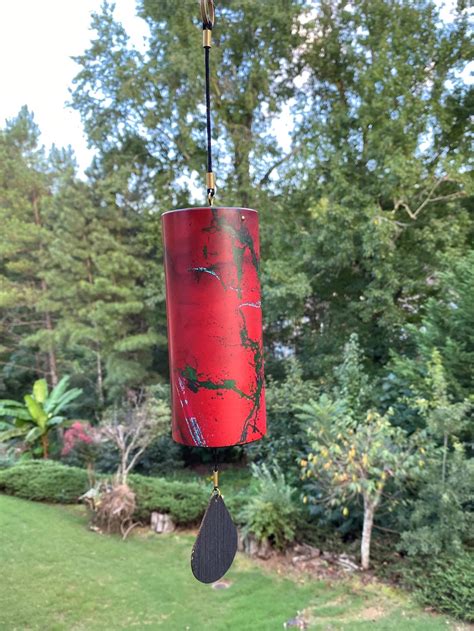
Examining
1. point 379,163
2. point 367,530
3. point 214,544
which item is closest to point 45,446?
point 367,530

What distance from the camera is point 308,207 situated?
24.9 ft

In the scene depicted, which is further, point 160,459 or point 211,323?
point 160,459

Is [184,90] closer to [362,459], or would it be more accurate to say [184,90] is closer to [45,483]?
[45,483]

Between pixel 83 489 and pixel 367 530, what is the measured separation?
13.5 ft

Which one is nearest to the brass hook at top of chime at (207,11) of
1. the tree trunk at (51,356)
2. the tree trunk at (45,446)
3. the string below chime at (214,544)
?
the string below chime at (214,544)

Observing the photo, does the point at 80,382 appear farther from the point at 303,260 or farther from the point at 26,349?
the point at 303,260

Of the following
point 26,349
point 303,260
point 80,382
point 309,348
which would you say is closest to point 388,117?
point 303,260

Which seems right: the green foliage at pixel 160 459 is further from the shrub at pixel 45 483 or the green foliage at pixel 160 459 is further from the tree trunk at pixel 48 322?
the tree trunk at pixel 48 322

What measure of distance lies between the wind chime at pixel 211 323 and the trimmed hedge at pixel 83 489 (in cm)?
498

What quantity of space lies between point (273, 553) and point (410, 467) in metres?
1.79

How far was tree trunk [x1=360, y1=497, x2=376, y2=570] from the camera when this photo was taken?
446 centimetres

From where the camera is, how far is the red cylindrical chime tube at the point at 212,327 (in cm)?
129

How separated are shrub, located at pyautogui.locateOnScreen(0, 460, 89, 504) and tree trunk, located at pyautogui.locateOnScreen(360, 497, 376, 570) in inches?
158

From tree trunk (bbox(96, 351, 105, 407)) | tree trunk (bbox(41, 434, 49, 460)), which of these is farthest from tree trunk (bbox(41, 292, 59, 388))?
tree trunk (bbox(41, 434, 49, 460))
